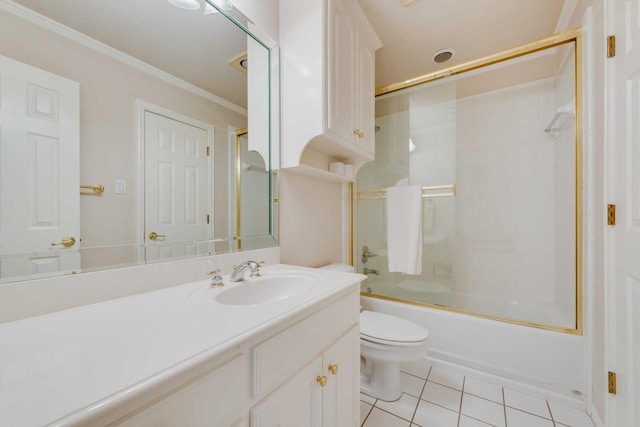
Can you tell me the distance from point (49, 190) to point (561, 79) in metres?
2.73

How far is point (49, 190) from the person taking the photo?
0.66 m

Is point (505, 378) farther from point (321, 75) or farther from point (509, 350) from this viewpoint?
point (321, 75)

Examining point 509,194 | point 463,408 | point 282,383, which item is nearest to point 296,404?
point 282,383

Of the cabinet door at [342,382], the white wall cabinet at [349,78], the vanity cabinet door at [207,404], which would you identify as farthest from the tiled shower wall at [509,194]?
the vanity cabinet door at [207,404]

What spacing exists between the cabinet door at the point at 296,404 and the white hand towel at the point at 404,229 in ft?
4.14

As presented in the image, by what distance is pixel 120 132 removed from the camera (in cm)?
78

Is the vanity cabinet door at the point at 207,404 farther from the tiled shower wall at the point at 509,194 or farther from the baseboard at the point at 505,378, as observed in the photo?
the tiled shower wall at the point at 509,194

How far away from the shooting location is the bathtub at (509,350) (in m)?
1.31

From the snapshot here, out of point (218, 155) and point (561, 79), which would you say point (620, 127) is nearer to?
point (561, 79)

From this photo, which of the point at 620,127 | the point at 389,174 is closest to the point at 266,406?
the point at 620,127

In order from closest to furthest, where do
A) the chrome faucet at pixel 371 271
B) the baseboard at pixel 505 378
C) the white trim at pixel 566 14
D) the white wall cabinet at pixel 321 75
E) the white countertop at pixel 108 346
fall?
the white countertop at pixel 108 346 → the white wall cabinet at pixel 321 75 → the baseboard at pixel 505 378 → the white trim at pixel 566 14 → the chrome faucet at pixel 371 271

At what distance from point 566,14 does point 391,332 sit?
218 cm

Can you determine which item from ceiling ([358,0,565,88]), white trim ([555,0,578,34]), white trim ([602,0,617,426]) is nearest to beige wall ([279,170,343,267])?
ceiling ([358,0,565,88])

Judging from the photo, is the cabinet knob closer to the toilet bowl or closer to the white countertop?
the white countertop
